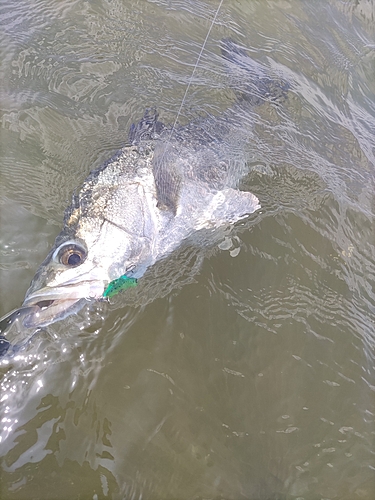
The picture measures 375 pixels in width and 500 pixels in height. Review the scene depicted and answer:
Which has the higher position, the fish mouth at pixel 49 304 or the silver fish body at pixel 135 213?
the silver fish body at pixel 135 213

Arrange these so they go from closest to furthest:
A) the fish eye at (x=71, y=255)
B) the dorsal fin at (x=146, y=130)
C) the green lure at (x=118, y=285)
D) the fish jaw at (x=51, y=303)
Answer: the fish jaw at (x=51, y=303), the fish eye at (x=71, y=255), the green lure at (x=118, y=285), the dorsal fin at (x=146, y=130)

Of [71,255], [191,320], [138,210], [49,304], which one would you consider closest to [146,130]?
[138,210]

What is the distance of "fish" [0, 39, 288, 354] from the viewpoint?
2.62 meters

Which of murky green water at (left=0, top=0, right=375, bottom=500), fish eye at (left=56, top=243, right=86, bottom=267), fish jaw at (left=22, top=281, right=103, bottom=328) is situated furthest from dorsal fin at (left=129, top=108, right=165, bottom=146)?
fish jaw at (left=22, top=281, right=103, bottom=328)

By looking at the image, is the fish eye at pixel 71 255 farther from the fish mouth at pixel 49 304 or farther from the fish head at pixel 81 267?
the fish mouth at pixel 49 304

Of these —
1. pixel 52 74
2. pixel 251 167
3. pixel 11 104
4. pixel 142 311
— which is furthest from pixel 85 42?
pixel 142 311

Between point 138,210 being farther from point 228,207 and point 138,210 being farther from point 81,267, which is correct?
point 228,207

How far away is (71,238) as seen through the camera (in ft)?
9.34

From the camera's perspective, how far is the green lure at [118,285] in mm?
2803

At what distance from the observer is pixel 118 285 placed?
2.90 m

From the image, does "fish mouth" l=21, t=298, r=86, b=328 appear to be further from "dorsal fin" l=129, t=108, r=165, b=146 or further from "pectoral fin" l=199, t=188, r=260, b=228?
"dorsal fin" l=129, t=108, r=165, b=146

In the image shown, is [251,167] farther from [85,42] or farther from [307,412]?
[85,42]

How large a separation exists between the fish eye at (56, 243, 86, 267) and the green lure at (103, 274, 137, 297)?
281 millimetres

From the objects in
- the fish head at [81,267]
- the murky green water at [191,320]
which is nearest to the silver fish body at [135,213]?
the fish head at [81,267]
